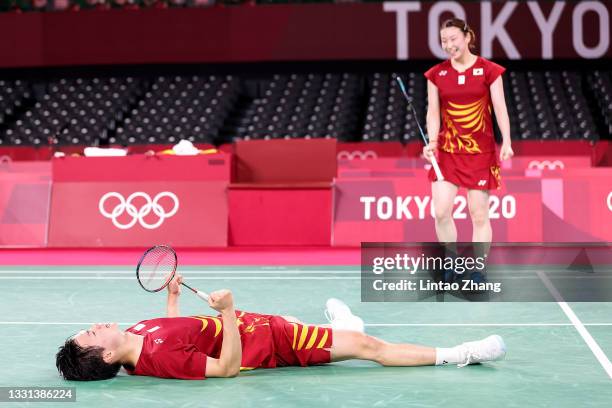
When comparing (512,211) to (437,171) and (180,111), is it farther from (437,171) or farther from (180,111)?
(180,111)

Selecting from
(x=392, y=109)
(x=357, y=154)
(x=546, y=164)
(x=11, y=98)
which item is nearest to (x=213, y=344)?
(x=546, y=164)

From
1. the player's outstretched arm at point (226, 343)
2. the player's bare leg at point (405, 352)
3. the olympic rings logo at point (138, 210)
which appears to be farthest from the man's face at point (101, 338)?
the olympic rings logo at point (138, 210)

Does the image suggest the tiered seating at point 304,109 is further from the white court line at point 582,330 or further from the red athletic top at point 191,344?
the red athletic top at point 191,344

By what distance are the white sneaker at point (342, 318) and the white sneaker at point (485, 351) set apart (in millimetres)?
514

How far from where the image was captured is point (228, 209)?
8.56 metres

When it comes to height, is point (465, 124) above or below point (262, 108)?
below

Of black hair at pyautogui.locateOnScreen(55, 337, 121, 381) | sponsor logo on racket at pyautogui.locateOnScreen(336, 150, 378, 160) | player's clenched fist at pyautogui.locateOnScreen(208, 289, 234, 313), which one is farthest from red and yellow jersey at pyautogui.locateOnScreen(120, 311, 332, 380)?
sponsor logo on racket at pyautogui.locateOnScreen(336, 150, 378, 160)

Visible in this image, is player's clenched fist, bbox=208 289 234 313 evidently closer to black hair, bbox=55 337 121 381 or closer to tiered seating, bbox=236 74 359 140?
black hair, bbox=55 337 121 381

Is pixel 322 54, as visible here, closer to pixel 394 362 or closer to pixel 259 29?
pixel 259 29

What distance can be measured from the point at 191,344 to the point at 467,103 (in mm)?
2714

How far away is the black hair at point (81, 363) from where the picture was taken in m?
3.34

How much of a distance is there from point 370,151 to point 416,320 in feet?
32.9

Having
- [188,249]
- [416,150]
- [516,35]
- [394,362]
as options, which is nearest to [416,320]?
[394,362]

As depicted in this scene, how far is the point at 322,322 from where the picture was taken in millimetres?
4746
